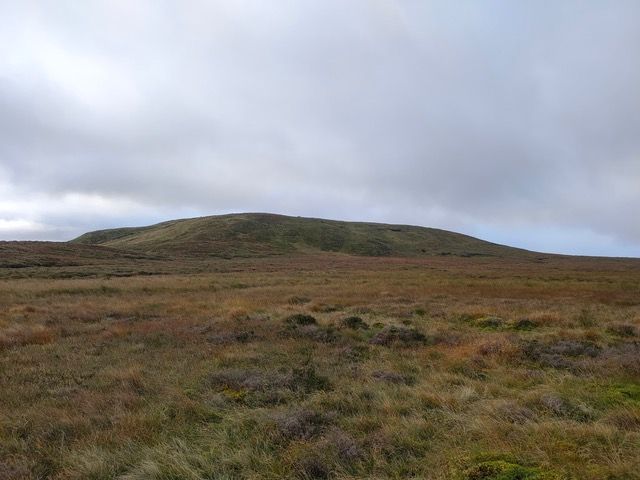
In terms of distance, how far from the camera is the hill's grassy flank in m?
109

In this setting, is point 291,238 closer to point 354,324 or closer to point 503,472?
point 354,324

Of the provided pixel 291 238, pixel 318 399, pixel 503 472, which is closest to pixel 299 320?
pixel 318 399

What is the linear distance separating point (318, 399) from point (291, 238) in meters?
121

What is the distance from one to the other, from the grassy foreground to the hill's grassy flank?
81273 millimetres

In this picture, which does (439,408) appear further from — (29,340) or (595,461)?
(29,340)

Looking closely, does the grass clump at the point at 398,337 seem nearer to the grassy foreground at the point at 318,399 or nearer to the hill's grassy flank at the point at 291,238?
the grassy foreground at the point at 318,399

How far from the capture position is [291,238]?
127938 mm

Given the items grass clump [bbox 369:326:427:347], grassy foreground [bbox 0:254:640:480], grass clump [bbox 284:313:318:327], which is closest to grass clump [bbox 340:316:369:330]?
grassy foreground [bbox 0:254:640:480]

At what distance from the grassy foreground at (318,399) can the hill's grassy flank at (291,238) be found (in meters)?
81.3

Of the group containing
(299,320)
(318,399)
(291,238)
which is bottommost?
(318,399)

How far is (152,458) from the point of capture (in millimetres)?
5441

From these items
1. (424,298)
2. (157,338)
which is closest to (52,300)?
(157,338)

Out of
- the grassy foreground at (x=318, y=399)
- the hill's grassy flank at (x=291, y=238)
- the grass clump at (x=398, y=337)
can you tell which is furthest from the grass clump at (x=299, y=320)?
the hill's grassy flank at (x=291, y=238)

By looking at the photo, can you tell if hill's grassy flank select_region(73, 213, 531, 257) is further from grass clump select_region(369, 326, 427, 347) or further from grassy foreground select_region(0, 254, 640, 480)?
grass clump select_region(369, 326, 427, 347)
